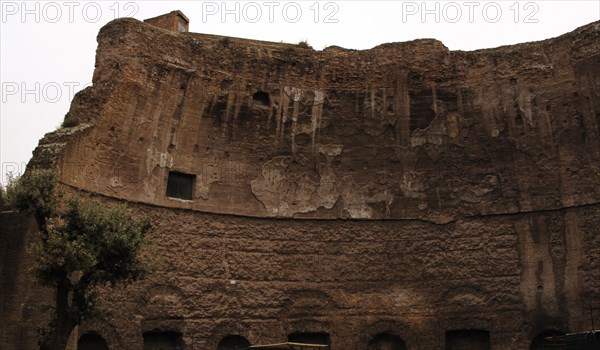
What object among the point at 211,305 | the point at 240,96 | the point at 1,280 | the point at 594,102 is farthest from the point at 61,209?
the point at 594,102

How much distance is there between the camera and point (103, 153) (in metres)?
15.6

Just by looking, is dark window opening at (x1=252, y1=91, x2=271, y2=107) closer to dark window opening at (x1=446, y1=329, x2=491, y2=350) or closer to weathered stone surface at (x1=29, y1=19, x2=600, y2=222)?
weathered stone surface at (x1=29, y1=19, x2=600, y2=222)

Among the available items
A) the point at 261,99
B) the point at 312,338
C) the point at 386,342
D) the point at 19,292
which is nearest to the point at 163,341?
the point at 312,338

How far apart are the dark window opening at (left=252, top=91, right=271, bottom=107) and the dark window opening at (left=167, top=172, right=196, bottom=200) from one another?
243 centimetres

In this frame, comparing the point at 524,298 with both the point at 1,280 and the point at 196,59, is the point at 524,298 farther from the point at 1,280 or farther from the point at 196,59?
the point at 1,280

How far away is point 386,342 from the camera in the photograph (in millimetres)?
17203

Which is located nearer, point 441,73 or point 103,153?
point 103,153

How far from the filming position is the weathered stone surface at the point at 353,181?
16.2m

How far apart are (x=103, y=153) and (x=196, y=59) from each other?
10.6 feet

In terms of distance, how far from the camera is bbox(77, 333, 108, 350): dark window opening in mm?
14735

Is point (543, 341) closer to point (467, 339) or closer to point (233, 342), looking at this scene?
point (467, 339)

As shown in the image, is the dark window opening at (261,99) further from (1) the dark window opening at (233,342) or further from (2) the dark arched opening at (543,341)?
(2) the dark arched opening at (543,341)

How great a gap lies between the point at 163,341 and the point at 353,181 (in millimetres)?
5957

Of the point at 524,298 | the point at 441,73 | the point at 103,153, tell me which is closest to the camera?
the point at 103,153
